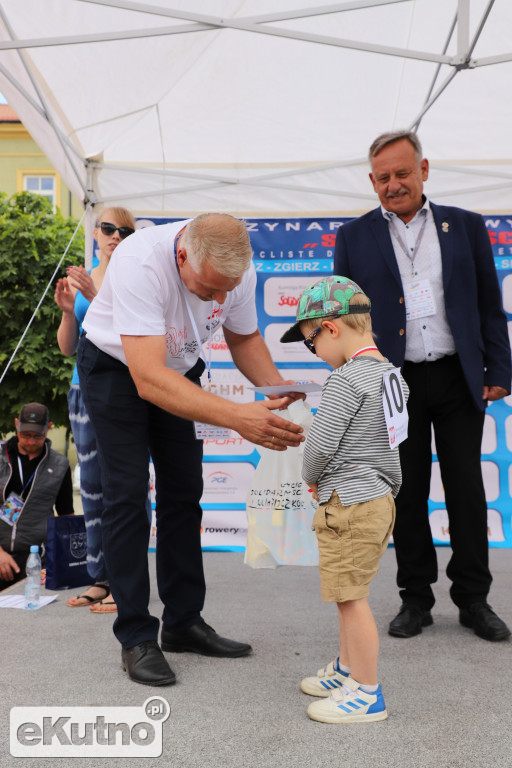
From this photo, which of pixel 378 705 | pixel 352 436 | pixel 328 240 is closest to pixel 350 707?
pixel 378 705

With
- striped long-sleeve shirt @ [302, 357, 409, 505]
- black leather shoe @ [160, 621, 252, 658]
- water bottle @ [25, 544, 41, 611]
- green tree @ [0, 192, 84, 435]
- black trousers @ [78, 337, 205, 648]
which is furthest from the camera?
green tree @ [0, 192, 84, 435]

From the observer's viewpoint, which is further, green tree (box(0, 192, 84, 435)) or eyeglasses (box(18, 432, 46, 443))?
green tree (box(0, 192, 84, 435))

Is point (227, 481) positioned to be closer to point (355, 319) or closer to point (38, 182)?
point (355, 319)

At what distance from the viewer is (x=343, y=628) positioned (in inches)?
Result: 76.4

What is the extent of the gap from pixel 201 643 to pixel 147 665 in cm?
33

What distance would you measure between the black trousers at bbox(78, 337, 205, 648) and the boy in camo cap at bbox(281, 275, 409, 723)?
0.55m

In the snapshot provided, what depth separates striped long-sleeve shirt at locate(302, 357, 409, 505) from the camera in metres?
1.92

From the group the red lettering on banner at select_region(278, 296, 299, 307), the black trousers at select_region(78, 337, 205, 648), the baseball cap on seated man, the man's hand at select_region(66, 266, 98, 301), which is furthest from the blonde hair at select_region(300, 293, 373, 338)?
the red lettering on banner at select_region(278, 296, 299, 307)

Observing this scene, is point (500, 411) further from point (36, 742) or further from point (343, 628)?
point (36, 742)

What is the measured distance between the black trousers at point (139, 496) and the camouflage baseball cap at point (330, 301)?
60cm

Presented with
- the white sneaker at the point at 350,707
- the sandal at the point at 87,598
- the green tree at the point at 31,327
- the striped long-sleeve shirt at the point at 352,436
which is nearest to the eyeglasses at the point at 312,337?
the striped long-sleeve shirt at the point at 352,436

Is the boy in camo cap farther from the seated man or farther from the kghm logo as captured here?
the seated man

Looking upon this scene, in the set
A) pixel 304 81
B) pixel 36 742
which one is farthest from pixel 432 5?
pixel 36 742

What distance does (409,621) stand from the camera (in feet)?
8.72
